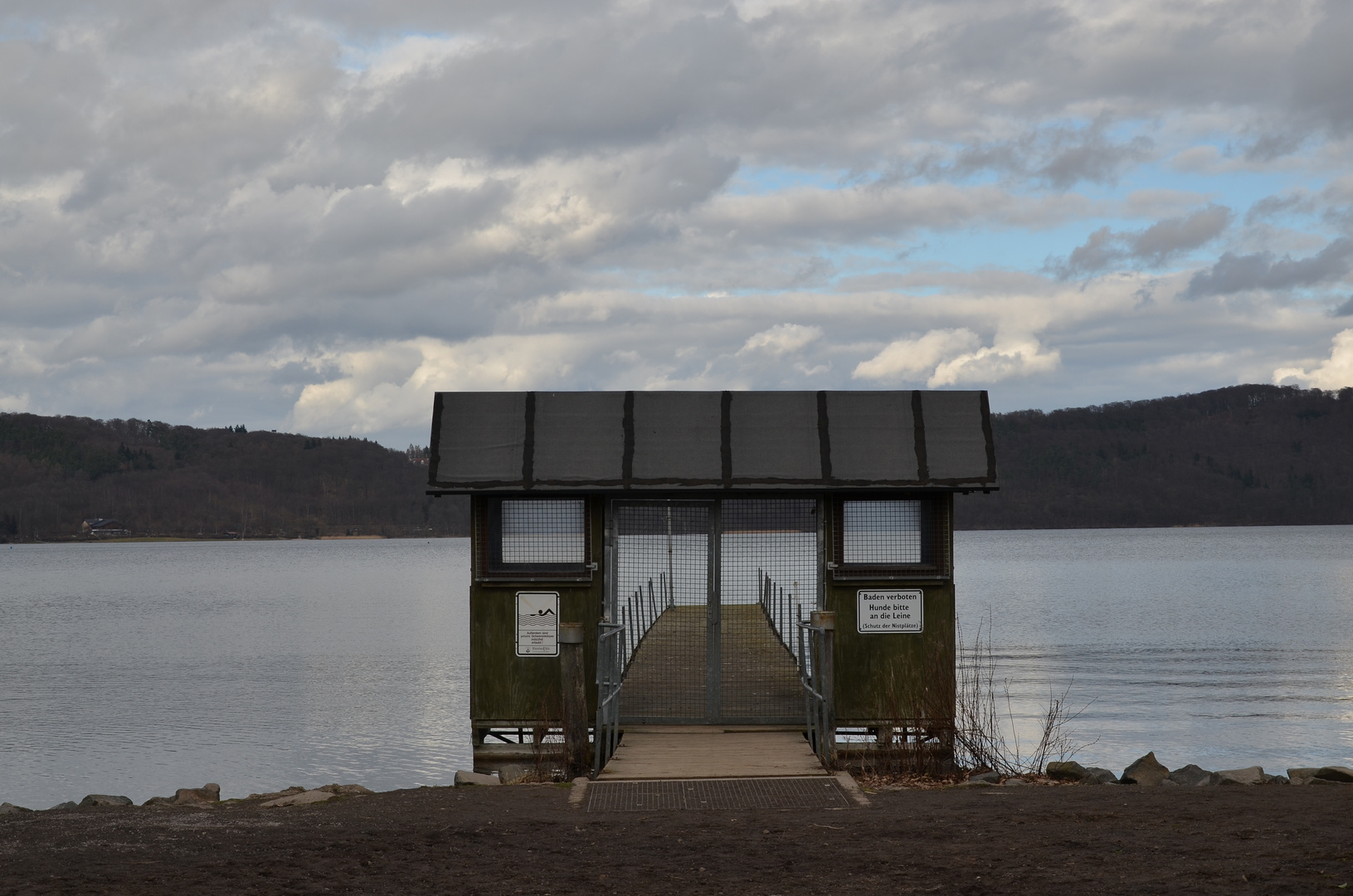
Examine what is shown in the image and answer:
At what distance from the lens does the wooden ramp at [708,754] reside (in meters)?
10.9

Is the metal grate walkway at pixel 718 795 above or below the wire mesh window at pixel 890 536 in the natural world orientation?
below

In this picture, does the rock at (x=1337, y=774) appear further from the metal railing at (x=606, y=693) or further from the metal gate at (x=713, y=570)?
the metal railing at (x=606, y=693)

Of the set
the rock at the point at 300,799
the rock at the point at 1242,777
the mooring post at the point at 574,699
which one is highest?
the mooring post at the point at 574,699

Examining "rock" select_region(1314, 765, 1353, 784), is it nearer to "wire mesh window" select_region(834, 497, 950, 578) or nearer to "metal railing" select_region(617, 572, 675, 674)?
"wire mesh window" select_region(834, 497, 950, 578)

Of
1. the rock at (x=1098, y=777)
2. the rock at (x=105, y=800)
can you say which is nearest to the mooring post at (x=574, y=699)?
the rock at (x=1098, y=777)

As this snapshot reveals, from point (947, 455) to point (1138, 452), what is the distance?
17957cm

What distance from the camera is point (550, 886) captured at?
7344 millimetres

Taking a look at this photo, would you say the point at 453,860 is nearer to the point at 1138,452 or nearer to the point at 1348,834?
the point at 1348,834

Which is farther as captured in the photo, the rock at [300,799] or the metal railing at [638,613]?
the metal railing at [638,613]

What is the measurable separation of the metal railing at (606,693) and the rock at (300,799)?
236 cm

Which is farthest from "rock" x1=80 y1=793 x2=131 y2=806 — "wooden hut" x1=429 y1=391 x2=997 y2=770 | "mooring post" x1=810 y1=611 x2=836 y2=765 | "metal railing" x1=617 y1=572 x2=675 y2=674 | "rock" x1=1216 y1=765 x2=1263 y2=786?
"rock" x1=1216 y1=765 x2=1263 y2=786

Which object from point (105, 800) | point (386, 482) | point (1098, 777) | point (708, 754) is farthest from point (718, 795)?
point (386, 482)

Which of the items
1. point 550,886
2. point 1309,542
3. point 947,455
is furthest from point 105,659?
point 1309,542

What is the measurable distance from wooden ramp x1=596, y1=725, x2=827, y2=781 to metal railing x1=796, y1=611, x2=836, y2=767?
0.14 m
